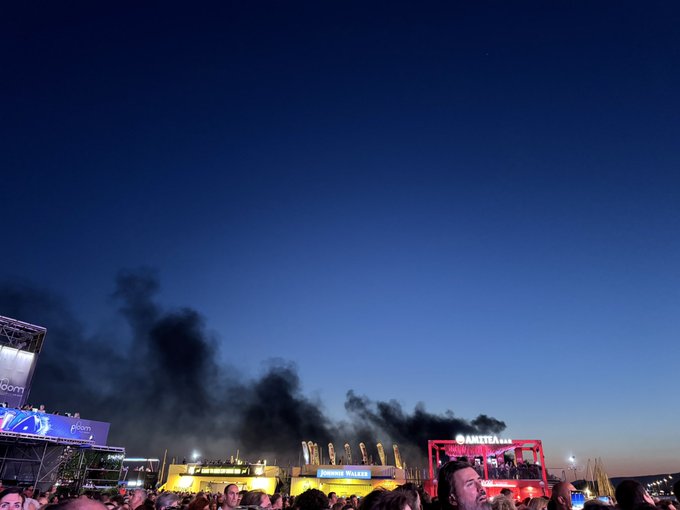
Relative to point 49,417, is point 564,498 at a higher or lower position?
lower

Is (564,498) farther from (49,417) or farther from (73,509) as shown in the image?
(49,417)

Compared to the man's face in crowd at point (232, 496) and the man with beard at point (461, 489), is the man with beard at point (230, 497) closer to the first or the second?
the man's face in crowd at point (232, 496)

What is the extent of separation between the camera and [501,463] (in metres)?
42.0

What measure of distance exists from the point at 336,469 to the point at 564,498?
1849 inches

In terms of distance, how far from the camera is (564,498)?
20.2ft

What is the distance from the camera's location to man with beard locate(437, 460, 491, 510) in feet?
13.4

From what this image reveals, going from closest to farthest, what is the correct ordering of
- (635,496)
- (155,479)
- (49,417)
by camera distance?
(635,496)
(49,417)
(155,479)

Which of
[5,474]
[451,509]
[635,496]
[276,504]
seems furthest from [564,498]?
[5,474]

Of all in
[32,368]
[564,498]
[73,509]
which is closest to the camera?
[73,509]

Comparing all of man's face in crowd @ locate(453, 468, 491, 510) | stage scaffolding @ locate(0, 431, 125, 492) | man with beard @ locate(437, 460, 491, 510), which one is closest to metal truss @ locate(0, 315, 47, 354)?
stage scaffolding @ locate(0, 431, 125, 492)

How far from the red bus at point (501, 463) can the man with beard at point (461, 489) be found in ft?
109

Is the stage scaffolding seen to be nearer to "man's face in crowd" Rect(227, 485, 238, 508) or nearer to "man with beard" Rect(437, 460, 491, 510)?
"man's face in crowd" Rect(227, 485, 238, 508)

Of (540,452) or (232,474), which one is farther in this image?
(232,474)

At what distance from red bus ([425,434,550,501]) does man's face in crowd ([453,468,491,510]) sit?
110 ft
